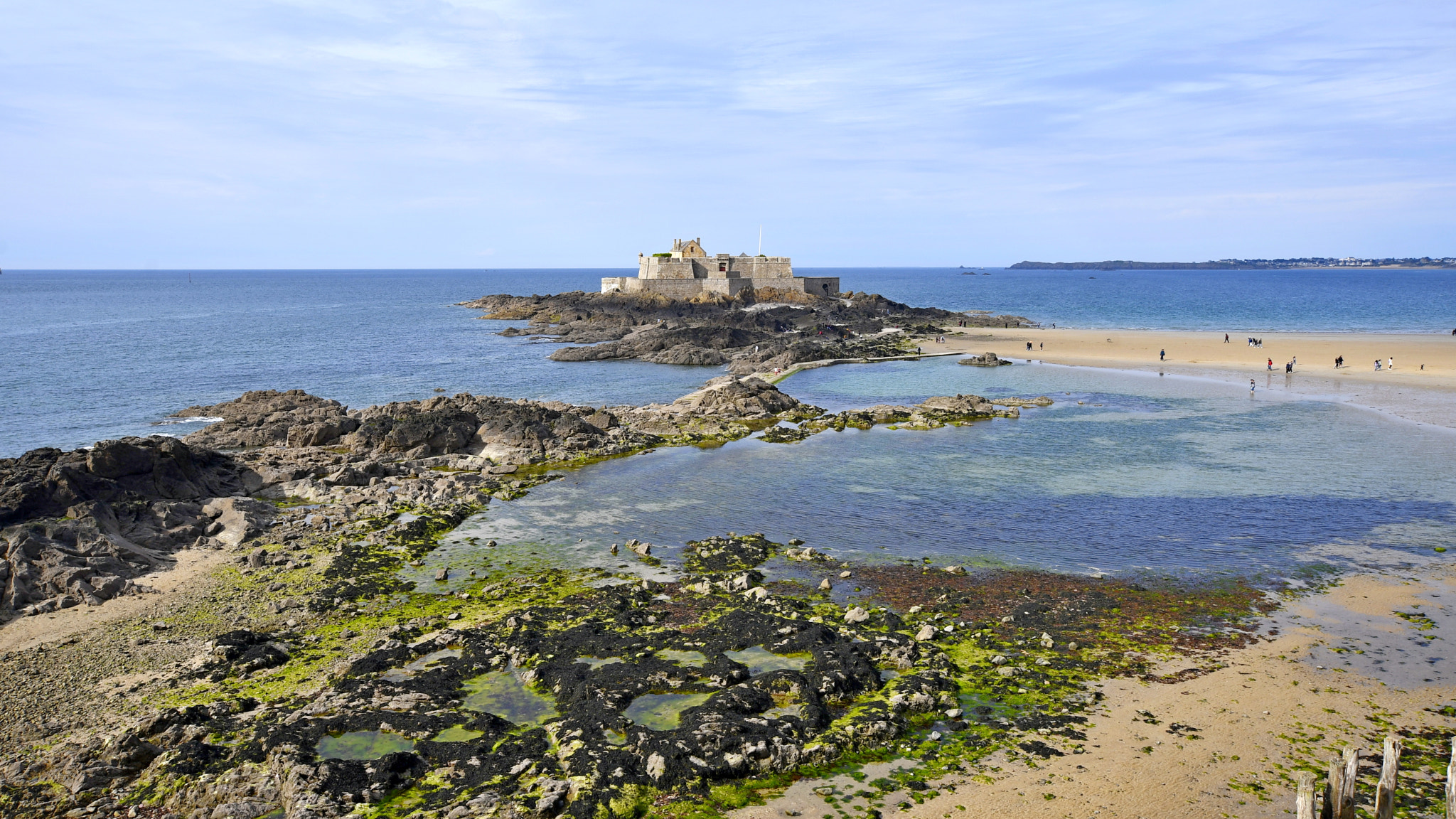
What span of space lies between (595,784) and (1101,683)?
27.7 feet

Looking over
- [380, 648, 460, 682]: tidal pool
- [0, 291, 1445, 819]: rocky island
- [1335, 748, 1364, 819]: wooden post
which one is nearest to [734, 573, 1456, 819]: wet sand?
[0, 291, 1445, 819]: rocky island

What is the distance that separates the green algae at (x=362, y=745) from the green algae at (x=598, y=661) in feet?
10.5

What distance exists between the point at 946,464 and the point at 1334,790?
21.2 m

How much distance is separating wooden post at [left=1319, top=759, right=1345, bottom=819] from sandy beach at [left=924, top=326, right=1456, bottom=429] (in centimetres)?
3538

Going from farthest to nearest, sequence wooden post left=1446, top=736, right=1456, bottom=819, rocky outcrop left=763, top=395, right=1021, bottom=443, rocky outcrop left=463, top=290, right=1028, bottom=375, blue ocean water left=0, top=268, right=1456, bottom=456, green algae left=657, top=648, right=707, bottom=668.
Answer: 1. rocky outcrop left=463, top=290, right=1028, bottom=375
2. blue ocean water left=0, top=268, right=1456, bottom=456
3. rocky outcrop left=763, top=395, right=1021, bottom=443
4. green algae left=657, top=648, right=707, bottom=668
5. wooden post left=1446, top=736, right=1456, bottom=819

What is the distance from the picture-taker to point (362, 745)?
12.0 m

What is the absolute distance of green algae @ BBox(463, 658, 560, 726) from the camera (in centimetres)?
1291

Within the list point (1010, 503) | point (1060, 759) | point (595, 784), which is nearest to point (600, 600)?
point (595, 784)

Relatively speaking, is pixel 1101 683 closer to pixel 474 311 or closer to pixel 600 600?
pixel 600 600

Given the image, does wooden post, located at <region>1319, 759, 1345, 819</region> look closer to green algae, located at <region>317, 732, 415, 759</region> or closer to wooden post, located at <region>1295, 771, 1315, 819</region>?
wooden post, located at <region>1295, 771, 1315, 819</region>

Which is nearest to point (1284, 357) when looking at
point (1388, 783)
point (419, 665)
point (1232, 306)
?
point (1388, 783)

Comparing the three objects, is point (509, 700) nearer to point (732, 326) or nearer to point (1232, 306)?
point (732, 326)

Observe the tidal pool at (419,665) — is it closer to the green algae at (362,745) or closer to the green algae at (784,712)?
the green algae at (362,745)

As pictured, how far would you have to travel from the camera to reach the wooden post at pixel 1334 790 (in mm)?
9383
